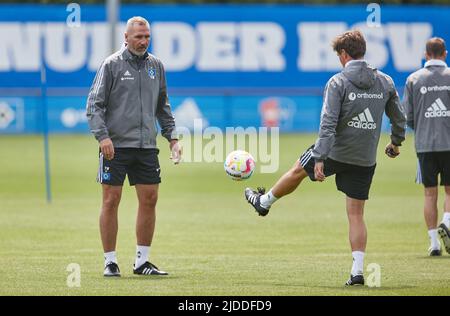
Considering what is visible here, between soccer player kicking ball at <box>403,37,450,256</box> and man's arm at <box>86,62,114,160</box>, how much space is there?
13.2 ft

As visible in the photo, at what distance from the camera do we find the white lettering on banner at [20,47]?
133 feet

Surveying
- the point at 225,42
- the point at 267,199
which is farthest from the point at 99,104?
the point at 225,42

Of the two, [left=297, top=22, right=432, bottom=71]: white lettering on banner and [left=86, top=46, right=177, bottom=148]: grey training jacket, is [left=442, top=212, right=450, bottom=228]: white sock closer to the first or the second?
[left=86, top=46, right=177, bottom=148]: grey training jacket

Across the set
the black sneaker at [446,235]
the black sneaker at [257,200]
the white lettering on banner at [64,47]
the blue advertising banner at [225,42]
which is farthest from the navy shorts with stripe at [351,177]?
the white lettering on banner at [64,47]

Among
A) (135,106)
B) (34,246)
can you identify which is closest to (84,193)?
(34,246)

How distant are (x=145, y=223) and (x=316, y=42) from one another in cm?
3114

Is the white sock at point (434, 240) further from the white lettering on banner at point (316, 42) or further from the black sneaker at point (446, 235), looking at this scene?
the white lettering on banner at point (316, 42)

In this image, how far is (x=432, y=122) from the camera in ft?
43.4

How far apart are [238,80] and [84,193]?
20.5 metres

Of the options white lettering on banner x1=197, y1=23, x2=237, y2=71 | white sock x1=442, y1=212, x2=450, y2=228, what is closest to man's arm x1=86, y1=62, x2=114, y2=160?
white sock x1=442, y1=212, x2=450, y2=228

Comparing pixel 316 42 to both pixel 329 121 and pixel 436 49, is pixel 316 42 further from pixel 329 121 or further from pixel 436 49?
pixel 329 121

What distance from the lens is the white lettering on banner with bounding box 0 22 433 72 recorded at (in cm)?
4062
